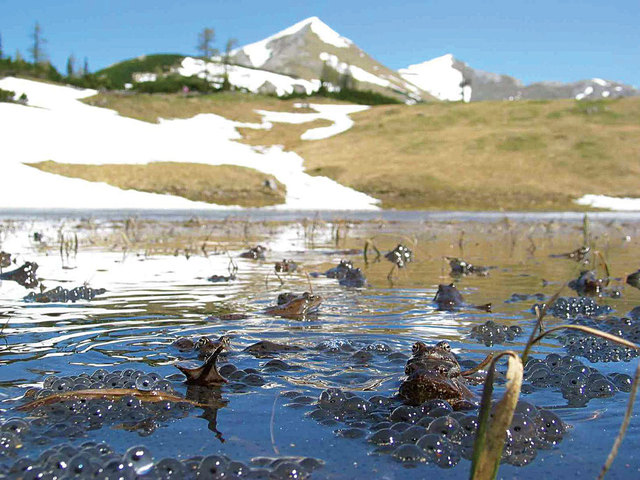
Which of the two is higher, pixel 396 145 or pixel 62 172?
pixel 396 145

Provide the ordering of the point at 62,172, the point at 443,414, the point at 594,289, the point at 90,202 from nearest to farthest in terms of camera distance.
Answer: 1. the point at 443,414
2. the point at 594,289
3. the point at 90,202
4. the point at 62,172

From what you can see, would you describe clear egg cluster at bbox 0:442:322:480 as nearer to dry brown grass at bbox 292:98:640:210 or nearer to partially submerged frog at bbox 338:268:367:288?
partially submerged frog at bbox 338:268:367:288

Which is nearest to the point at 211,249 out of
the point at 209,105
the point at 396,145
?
the point at 396,145

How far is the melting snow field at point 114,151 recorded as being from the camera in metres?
33.0

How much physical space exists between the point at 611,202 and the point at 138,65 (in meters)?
118

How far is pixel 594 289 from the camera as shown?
661cm

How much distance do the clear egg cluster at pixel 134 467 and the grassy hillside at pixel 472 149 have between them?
3474 cm

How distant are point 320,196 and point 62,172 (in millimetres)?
15899

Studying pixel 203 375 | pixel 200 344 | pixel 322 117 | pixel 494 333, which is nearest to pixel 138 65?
pixel 322 117

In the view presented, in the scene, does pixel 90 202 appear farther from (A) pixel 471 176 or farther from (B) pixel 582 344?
(B) pixel 582 344

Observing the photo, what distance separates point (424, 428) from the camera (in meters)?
2.29

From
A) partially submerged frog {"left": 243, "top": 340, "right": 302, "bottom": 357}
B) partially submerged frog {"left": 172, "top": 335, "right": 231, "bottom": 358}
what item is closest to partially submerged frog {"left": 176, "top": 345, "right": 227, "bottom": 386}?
partially submerged frog {"left": 172, "top": 335, "right": 231, "bottom": 358}

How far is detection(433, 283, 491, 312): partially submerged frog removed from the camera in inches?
212

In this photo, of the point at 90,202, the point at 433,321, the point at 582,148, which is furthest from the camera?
the point at 582,148
